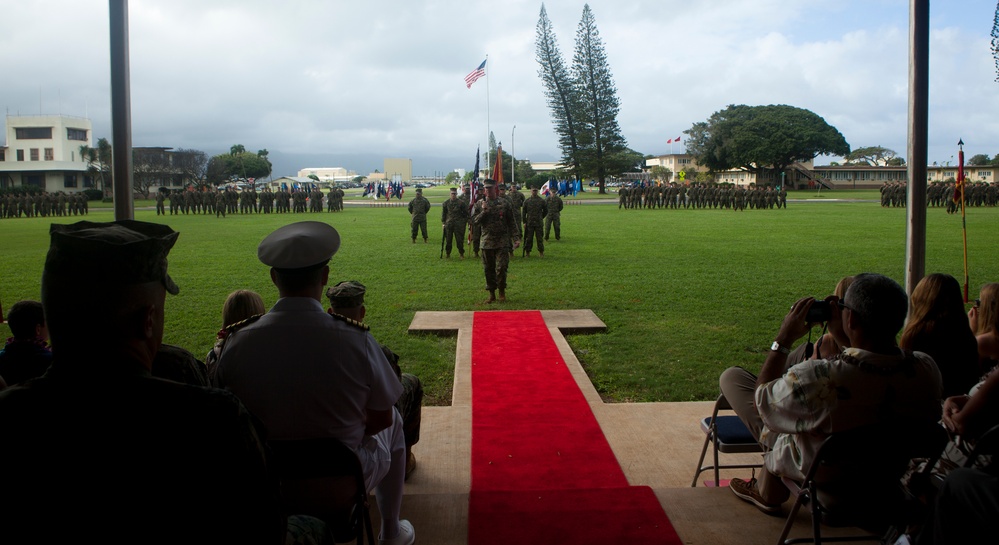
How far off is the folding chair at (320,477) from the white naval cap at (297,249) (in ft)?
1.99

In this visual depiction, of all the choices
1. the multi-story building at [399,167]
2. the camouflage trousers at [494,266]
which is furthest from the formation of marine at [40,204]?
the multi-story building at [399,167]

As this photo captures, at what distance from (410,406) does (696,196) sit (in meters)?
39.0

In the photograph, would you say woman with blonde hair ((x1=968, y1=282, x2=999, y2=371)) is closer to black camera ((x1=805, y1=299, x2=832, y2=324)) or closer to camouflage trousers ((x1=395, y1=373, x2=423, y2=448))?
black camera ((x1=805, y1=299, x2=832, y2=324))

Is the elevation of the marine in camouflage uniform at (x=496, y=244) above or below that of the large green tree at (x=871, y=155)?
below

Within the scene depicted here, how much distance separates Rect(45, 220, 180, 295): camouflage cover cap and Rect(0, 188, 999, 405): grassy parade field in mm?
46

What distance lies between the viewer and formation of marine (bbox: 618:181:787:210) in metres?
39.7

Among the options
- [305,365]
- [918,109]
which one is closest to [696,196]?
[918,109]

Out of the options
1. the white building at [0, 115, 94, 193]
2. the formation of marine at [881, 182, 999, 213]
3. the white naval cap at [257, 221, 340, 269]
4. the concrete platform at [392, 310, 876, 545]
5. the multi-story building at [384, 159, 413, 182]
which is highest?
the multi-story building at [384, 159, 413, 182]

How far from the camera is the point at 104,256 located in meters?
1.39

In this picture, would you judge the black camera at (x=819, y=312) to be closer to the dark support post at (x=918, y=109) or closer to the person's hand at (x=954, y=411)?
the person's hand at (x=954, y=411)

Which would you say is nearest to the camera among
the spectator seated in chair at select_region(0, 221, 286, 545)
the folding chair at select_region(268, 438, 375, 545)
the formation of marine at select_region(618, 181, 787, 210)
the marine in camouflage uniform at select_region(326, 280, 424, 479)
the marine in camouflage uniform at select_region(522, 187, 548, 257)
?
the spectator seated in chair at select_region(0, 221, 286, 545)

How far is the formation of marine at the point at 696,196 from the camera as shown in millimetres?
39688

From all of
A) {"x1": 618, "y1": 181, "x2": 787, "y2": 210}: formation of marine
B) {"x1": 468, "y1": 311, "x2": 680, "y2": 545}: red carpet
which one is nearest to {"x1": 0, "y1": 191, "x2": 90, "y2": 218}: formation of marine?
{"x1": 618, "y1": 181, "x2": 787, "y2": 210}: formation of marine

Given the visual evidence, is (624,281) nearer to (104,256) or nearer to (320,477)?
(320,477)
